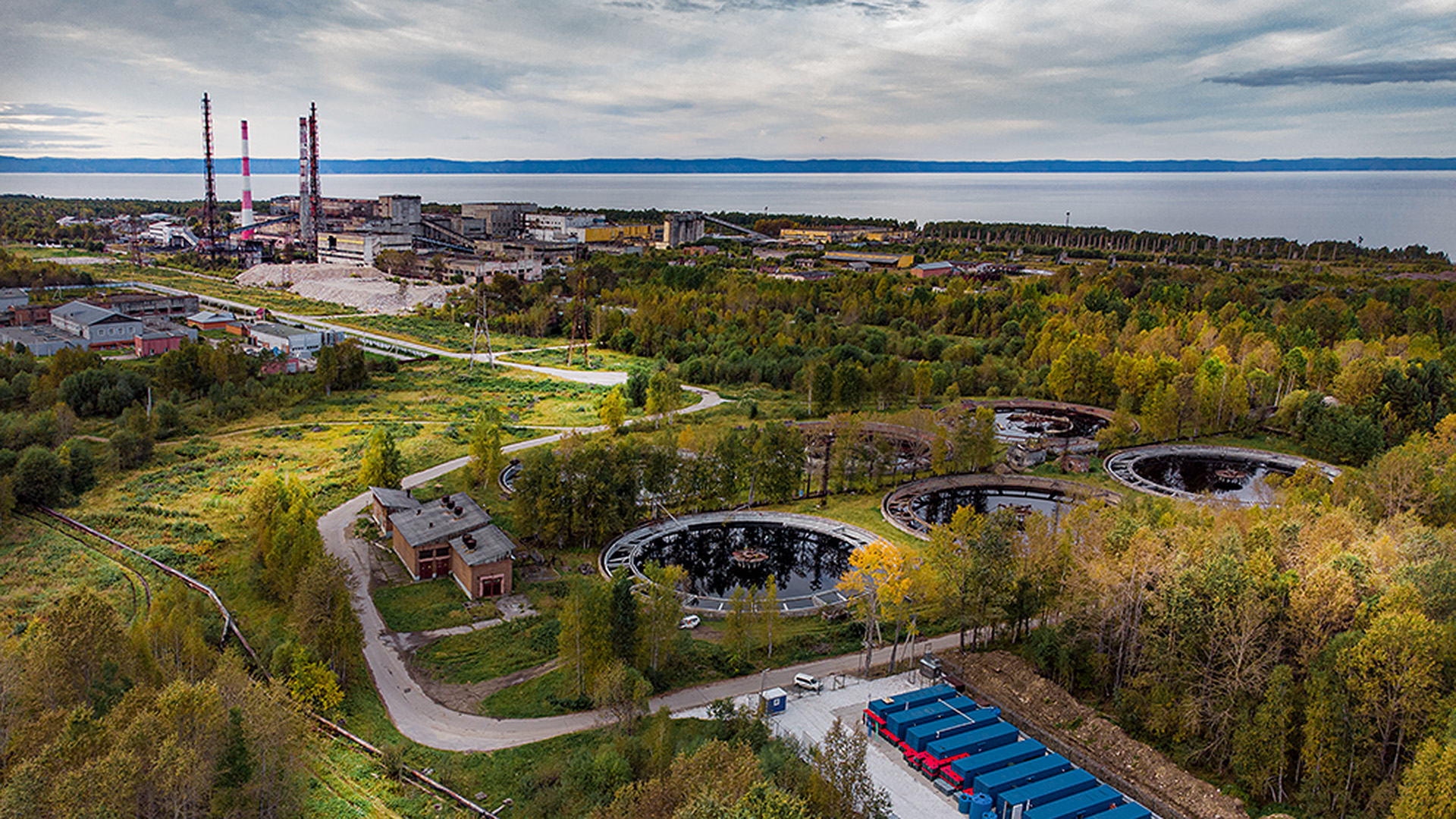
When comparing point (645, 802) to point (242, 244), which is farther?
point (242, 244)

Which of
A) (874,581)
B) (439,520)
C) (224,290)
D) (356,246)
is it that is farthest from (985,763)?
(356,246)

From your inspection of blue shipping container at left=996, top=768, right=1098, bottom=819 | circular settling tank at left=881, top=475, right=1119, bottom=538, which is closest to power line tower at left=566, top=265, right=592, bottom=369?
circular settling tank at left=881, top=475, right=1119, bottom=538

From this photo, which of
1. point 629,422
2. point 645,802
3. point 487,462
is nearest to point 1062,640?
point 645,802

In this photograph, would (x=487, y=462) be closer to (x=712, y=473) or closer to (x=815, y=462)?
(x=712, y=473)

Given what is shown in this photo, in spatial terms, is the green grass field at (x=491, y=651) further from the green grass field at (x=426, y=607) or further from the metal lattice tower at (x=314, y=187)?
the metal lattice tower at (x=314, y=187)

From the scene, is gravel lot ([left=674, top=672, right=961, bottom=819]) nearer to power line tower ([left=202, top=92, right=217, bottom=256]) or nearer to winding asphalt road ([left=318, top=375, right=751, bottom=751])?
winding asphalt road ([left=318, top=375, right=751, bottom=751])

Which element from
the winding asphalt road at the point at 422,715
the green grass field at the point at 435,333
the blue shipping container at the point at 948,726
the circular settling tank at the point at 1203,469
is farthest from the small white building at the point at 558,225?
the blue shipping container at the point at 948,726

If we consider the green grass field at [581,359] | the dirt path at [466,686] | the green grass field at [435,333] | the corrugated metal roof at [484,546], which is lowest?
the dirt path at [466,686]
